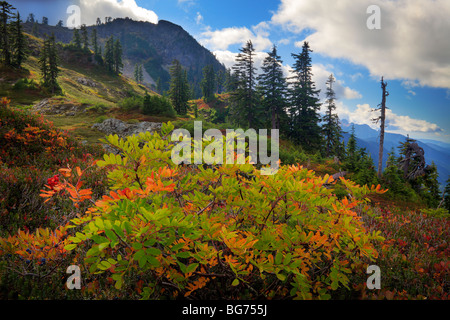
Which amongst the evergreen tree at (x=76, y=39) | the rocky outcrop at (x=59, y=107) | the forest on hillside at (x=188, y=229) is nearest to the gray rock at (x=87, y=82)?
the evergreen tree at (x=76, y=39)

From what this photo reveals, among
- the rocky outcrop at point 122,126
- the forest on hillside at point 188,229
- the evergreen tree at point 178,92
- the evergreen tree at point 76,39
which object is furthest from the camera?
the evergreen tree at point 76,39

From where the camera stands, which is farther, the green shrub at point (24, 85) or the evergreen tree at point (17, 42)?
the evergreen tree at point (17, 42)

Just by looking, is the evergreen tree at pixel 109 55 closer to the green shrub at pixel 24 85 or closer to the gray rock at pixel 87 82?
the gray rock at pixel 87 82

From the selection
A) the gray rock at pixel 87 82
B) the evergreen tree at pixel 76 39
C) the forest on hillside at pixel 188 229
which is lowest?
the forest on hillside at pixel 188 229

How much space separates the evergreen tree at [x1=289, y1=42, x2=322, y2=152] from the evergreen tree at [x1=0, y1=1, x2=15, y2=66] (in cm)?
5034

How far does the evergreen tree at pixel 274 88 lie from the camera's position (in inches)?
1147

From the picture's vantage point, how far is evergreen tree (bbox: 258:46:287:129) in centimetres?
2912

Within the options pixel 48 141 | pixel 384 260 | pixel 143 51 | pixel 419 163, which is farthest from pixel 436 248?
pixel 143 51

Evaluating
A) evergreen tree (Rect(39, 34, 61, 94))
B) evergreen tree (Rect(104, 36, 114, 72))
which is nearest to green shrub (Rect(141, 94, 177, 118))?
evergreen tree (Rect(39, 34, 61, 94))

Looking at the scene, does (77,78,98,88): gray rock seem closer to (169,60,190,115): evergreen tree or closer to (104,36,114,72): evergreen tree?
(104,36,114,72): evergreen tree

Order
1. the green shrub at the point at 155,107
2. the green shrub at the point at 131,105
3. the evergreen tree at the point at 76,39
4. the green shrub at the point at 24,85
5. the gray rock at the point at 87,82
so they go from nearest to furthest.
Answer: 1. the green shrub at the point at 155,107
2. the green shrub at the point at 131,105
3. the green shrub at the point at 24,85
4. the gray rock at the point at 87,82
5. the evergreen tree at the point at 76,39

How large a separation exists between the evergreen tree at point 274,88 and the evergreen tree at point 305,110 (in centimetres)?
177
